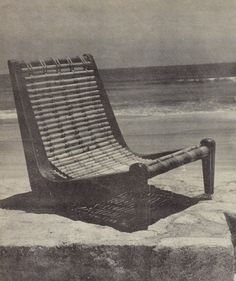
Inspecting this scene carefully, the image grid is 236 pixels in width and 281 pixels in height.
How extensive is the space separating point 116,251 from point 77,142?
4.07 feet

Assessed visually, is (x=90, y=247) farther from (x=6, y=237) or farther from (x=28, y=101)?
(x=28, y=101)

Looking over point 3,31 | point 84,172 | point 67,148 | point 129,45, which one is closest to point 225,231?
point 84,172

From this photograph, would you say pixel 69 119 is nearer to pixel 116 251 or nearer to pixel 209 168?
pixel 209 168

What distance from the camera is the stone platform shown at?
247cm

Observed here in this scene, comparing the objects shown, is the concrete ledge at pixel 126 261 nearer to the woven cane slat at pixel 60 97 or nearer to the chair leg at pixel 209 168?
the chair leg at pixel 209 168

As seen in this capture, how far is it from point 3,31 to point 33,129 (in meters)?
0.72

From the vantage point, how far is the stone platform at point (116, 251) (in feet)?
8.12

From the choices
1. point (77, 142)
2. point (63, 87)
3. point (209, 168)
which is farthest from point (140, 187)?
→ point (63, 87)

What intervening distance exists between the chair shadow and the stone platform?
101mm

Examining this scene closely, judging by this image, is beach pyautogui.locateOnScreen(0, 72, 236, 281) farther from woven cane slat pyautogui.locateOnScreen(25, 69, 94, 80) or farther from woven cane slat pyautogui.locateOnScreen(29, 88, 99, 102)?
woven cane slat pyautogui.locateOnScreen(25, 69, 94, 80)

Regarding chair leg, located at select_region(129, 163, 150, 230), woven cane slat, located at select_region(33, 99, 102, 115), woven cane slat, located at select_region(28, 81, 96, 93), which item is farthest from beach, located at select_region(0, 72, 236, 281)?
woven cane slat, located at select_region(28, 81, 96, 93)

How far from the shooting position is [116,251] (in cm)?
251

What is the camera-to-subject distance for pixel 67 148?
3.47 metres

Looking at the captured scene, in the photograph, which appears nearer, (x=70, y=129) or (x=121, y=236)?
(x=121, y=236)
